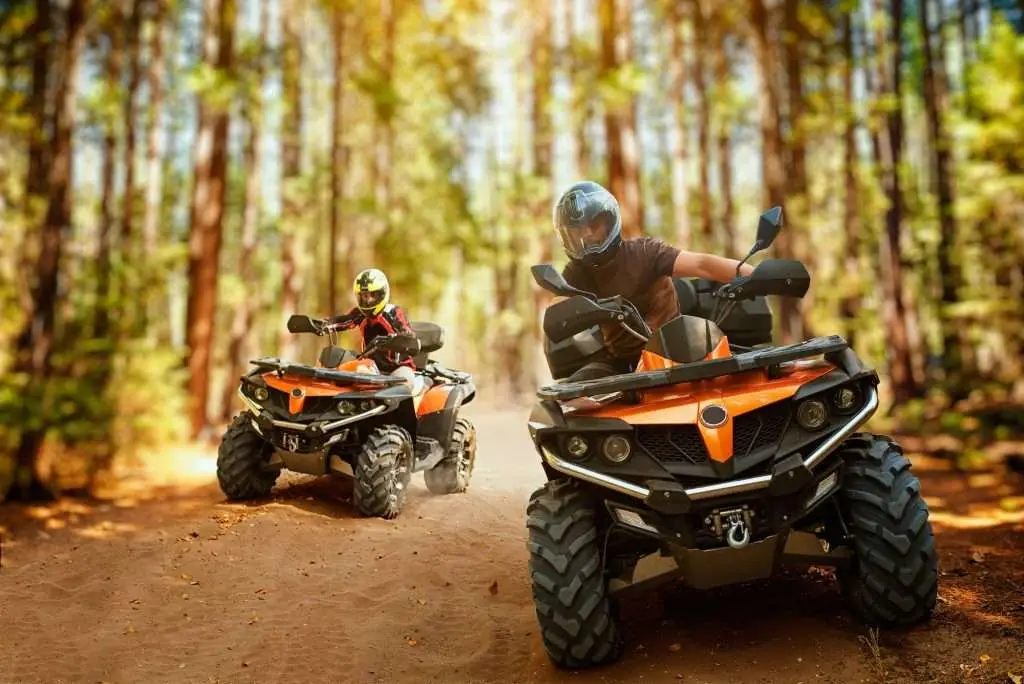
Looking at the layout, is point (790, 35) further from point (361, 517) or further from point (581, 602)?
point (581, 602)

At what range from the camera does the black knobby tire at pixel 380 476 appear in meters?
8.12

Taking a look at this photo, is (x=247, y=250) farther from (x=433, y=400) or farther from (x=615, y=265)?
(x=615, y=265)

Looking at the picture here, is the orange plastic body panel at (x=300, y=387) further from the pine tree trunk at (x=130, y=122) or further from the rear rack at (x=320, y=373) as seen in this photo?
the pine tree trunk at (x=130, y=122)

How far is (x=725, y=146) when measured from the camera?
102 ft

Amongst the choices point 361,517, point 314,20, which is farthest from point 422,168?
point 361,517

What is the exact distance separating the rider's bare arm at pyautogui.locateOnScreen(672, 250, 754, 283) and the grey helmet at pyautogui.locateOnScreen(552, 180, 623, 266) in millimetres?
419

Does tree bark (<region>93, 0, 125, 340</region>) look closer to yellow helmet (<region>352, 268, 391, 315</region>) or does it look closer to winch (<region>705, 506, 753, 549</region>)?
yellow helmet (<region>352, 268, 391, 315</region>)

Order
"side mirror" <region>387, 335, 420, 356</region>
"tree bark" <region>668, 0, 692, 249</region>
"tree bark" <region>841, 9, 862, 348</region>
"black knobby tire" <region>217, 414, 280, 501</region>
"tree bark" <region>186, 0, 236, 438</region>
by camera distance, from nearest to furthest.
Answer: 1. "side mirror" <region>387, 335, 420, 356</region>
2. "black knobby tire" <region>217, 414, 280, 501</region>
3. "tree bark" <region>186, 0, 236, 438</region>
4. "tree bark" <region>841, 9, 862, 348</region>
5. "tree bark" <region>668, 0, 692, 249</region>

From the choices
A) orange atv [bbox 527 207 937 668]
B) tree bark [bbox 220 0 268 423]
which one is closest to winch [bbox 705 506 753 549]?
orange atv [bbox 527 207 937 668]

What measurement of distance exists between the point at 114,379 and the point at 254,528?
7559 millimetres

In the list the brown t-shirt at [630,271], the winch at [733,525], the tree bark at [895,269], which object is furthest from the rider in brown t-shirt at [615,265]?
the tree bark at [895,269]

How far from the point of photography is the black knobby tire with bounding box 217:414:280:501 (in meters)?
8.75

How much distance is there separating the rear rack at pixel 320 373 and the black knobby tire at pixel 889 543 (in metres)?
4.75

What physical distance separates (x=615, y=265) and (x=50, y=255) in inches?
360
